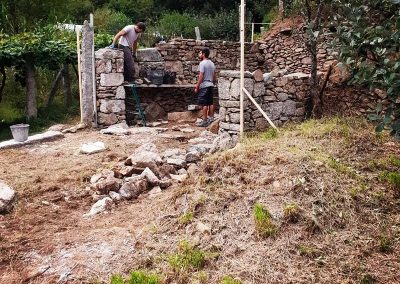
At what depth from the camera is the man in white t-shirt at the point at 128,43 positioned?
31.3 feet

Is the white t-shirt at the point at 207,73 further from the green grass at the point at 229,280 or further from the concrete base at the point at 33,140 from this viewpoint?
the green grass at the point at 229,280

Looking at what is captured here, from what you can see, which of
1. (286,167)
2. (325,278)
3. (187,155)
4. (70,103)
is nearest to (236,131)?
(187,155)

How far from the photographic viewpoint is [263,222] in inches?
155

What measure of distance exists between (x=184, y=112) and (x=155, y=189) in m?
4.95

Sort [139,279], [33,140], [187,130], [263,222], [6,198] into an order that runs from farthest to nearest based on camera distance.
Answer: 1. [187,130]
2. [33,140]
3. [6,198]
4. [263,222]
5. [139,279]

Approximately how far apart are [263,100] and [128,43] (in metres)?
3.61

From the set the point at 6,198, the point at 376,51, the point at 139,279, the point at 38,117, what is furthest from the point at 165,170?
the point at 38,117

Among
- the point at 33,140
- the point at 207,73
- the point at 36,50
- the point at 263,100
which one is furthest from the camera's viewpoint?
the point at 36,50

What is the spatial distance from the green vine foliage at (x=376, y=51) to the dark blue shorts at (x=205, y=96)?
17.6 ft

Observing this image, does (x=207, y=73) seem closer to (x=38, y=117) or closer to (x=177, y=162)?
(x=177, y=162)

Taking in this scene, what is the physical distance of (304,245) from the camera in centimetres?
376

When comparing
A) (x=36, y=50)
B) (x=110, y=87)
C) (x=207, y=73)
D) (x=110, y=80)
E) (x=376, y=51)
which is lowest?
(x=110, y=87)

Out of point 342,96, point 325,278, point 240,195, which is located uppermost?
point 342,96

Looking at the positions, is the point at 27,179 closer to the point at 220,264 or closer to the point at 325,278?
the point at 220,264
